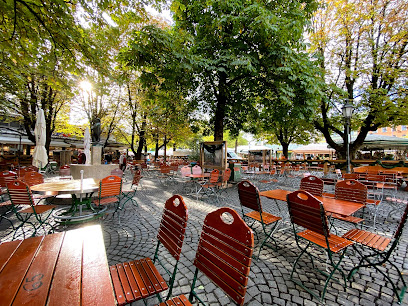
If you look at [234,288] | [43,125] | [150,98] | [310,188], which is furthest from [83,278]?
[43,125]

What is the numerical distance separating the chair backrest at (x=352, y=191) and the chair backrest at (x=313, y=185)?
32cm

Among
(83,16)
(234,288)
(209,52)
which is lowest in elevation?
(234,288)

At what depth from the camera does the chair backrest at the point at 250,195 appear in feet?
10.7

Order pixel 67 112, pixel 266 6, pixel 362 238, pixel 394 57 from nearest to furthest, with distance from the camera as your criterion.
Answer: pixel 362 238 < pixel 266 6 < pixel 394 57 < pixel 67 112

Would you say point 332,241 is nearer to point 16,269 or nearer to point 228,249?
point 228,249

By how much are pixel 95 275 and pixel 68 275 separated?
0.17m

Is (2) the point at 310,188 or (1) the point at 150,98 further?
(1) the point at 150,98

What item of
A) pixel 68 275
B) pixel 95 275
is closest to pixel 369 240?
pixel 95 275

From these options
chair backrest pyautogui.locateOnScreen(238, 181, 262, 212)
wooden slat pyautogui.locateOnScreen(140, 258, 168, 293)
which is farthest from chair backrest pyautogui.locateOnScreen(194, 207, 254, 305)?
chair backrest pyautogui.locateOnScreen(238, 181, 262, 212)

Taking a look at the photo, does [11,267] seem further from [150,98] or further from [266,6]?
[266,6]

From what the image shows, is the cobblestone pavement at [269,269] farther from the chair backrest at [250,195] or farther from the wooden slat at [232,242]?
the wooden slat at [232,242]

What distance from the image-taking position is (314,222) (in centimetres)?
246

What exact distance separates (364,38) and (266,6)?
7.35 metres

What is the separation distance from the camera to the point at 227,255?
1.48 metres
